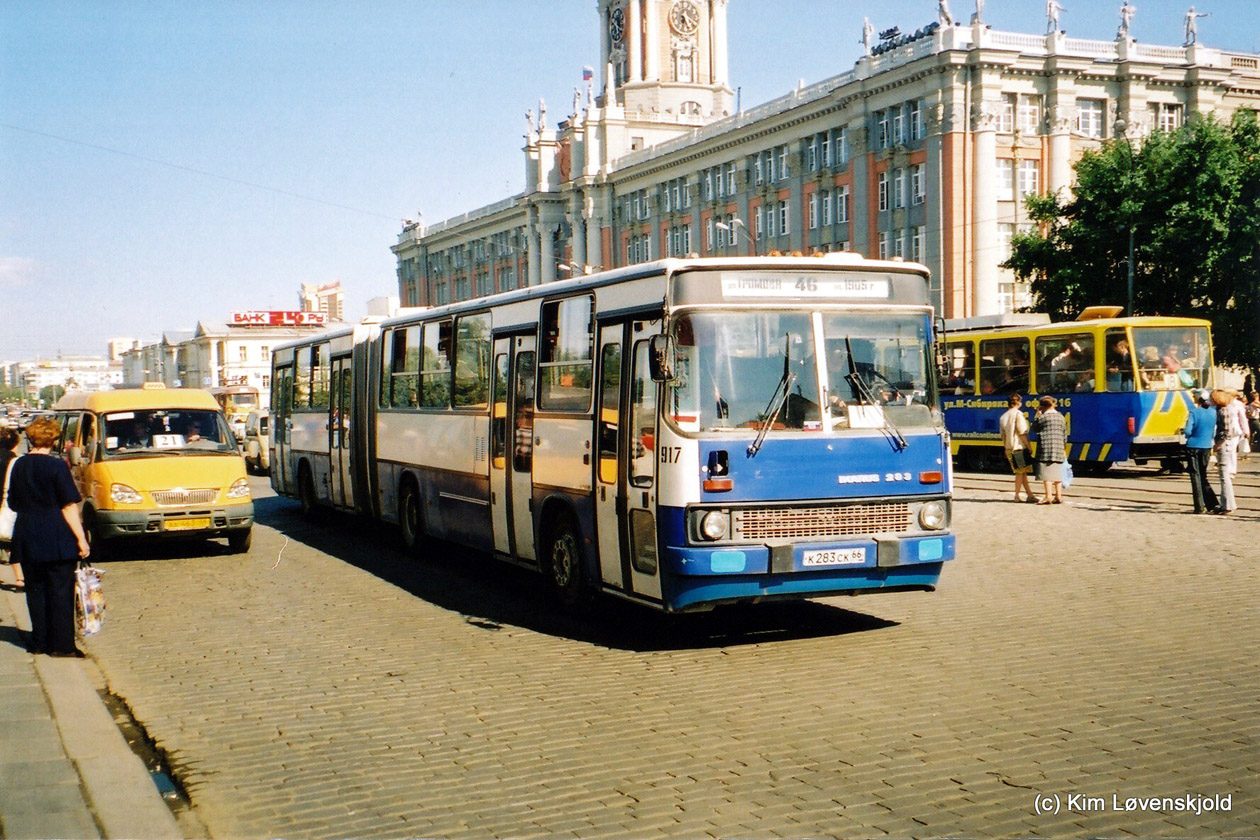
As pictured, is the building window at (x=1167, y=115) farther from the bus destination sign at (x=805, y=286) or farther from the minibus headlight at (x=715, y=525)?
the minibus headlight at (x=715, y=525)

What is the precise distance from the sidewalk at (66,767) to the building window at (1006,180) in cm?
5553

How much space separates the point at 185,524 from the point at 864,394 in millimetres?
8933

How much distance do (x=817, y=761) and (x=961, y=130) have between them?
181 feet

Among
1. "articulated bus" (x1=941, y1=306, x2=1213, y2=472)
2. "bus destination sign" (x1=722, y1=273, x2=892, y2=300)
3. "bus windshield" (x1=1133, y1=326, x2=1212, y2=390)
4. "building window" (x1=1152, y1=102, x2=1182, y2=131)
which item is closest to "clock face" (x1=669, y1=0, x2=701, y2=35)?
"building window" (x1=1152, y1=102, x2=1182, y2=131)

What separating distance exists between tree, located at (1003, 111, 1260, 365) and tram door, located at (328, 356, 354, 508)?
3197 cm

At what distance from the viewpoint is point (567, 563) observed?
35.8ft

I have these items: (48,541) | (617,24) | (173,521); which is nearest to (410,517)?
(173,521)

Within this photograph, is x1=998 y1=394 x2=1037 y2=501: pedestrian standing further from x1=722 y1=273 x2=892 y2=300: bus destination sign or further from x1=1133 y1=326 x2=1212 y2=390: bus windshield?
x1=722 y1=273 x2=892 y2=300: bus destination sign

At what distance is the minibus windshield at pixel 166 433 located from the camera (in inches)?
609

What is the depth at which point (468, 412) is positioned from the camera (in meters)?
13.2

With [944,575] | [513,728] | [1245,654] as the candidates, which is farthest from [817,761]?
[944,575]

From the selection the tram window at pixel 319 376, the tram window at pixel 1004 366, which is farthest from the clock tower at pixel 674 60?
the tram window at pixel 319 376

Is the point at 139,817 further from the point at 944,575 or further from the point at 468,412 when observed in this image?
the point at 944,575

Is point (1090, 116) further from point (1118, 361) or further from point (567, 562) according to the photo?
point (567, 562)
